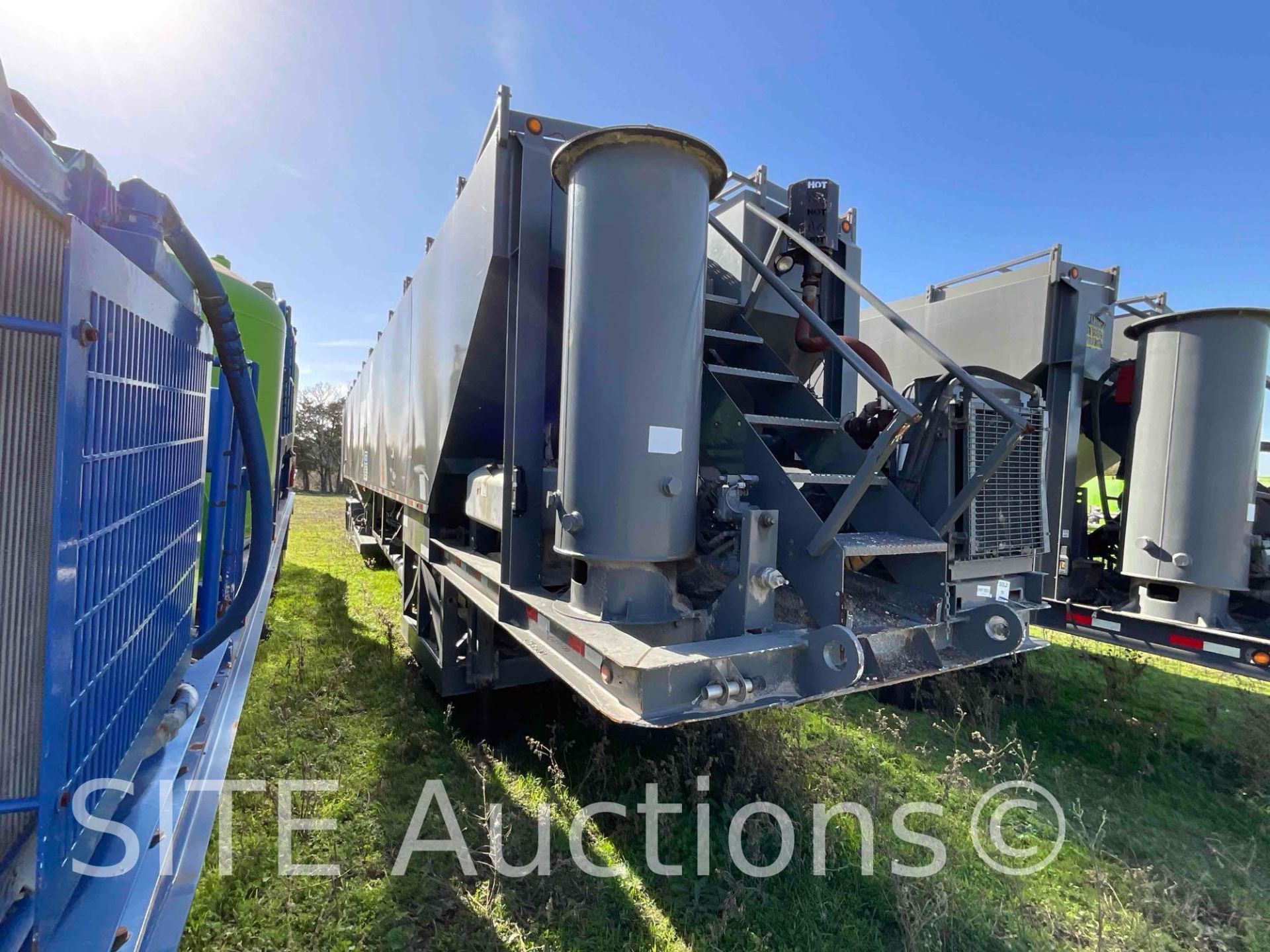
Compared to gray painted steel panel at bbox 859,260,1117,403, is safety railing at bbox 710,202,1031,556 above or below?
below

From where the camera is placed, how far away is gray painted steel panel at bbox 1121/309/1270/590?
4.16 metres

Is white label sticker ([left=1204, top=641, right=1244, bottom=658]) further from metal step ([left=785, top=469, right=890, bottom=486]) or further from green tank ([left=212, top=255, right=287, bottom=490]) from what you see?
green tank ([left=212, top=255, right=287, bottom=490])

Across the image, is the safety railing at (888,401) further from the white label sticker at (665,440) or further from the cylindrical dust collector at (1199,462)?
the cylindrical dust collector at (1199,462)

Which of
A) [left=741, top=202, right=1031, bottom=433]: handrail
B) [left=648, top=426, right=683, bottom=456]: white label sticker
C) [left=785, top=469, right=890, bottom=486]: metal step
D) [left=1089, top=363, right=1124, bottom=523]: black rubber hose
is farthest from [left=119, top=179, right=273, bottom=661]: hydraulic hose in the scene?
[left=1089, top=363, right=1124, bottom=523]: black rubber hose

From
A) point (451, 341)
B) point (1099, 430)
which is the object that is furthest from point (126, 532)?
point (1099, 430)

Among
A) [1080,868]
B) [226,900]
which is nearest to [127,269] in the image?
[226,900]

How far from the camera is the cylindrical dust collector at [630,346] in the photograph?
2.30m

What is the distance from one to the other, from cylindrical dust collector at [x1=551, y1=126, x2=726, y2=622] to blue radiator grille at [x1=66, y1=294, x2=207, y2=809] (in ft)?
4.34

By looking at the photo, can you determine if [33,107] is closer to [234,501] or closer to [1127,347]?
[234,501]

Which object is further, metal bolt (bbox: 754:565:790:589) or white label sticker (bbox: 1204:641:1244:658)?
white label sticker (bbox: 1204:641:1244:658)

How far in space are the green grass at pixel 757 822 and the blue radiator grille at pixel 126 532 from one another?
4.29 ft

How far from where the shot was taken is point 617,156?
7.54ft

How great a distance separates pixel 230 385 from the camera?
2.52m

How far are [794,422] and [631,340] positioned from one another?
1048 mm
